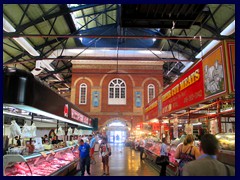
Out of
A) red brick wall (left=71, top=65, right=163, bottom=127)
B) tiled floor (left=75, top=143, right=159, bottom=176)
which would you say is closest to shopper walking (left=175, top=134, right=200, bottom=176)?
tiled floor (left=75, top=143, right=159, bottom=176)

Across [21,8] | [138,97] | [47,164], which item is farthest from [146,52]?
[47,164]

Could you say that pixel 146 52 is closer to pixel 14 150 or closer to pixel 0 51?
pixel 14 150

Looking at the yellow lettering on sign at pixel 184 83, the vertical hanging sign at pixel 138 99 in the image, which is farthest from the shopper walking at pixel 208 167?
the vertical hanging sign at pixel 138 99

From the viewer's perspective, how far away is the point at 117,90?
23.6 meters

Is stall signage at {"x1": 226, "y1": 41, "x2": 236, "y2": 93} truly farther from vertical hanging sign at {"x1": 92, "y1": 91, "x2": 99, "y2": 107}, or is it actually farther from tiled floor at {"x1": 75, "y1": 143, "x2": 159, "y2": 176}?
vertical hanging sign at {"x1": 92, "y1": 91, "x2": 99, "y2": 107}

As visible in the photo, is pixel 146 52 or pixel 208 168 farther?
pixel 146 52

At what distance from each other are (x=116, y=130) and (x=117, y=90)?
5884 mm

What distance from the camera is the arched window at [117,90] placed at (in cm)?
2341

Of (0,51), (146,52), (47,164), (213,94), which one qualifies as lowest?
(47,164)

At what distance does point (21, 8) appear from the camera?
1102 centimetres

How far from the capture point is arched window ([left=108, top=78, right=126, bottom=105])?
23.4 m

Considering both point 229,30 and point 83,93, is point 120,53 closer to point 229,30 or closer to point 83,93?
point 83,93
